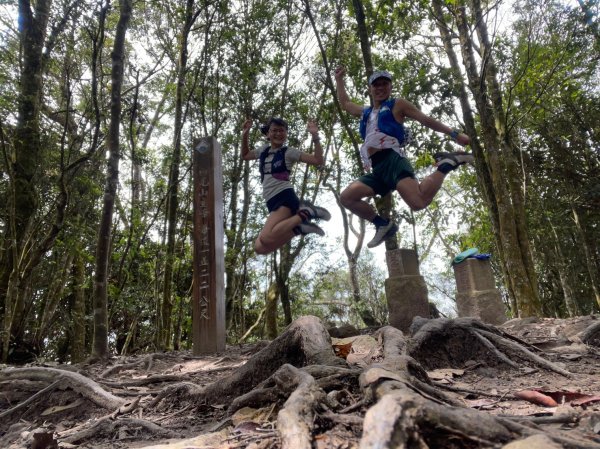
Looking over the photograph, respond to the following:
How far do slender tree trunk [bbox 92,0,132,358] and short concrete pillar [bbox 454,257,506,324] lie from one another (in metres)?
5.62

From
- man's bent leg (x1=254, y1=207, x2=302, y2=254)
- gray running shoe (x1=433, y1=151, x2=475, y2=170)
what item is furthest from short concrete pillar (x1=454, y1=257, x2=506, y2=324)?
man's bent leg (x1=254, y1=207, x2=302, y2=254)

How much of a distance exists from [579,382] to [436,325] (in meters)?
1.16

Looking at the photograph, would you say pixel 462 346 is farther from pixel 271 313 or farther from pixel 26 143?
pixel 271 313

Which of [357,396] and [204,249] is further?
[204,249]

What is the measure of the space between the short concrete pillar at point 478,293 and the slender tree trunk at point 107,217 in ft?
A: 18.4

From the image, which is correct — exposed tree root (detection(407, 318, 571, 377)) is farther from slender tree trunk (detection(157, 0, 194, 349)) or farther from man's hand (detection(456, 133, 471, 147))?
slender tree trunk (detection(157, 0, 194, 349))

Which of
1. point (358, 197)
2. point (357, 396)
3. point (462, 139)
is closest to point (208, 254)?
point (358, 197)

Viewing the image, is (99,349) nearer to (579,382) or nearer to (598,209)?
(579,382)

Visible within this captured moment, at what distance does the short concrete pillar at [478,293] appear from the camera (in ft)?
22.1

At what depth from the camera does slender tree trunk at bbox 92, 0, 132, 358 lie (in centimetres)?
605

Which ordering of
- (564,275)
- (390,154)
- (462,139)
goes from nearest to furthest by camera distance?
(462,139) < (390,154) < (564,275)

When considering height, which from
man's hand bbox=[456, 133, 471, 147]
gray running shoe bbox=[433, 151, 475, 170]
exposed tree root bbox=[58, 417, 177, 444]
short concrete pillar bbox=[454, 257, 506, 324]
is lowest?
exposed tree root bbox=[58, 417, 177, 444]

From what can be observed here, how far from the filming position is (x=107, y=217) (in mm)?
6156

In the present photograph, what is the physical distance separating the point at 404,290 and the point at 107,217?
434cm
